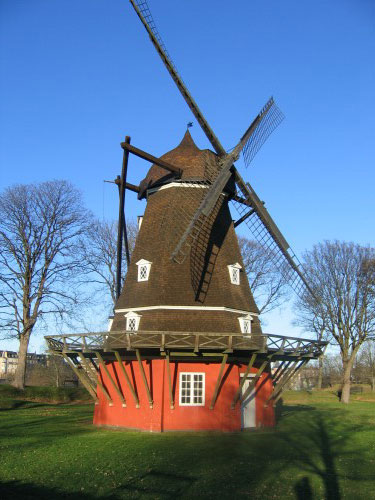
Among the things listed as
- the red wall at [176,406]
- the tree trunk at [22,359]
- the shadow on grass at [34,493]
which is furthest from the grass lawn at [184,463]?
the tree trunk at [22,359]

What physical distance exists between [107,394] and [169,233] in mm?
6705

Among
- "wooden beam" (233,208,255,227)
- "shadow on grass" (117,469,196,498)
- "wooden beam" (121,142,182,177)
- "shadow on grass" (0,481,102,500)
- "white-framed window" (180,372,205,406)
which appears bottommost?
"shadow on grass" (117,469,196,498)

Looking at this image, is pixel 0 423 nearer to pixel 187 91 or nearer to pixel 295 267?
pixel 295 267

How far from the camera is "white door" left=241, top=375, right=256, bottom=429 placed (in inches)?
691

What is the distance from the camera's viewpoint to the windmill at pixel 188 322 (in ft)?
53.6

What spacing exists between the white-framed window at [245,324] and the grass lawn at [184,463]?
12.1ft

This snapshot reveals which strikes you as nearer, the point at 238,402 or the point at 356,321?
the point at 238,402

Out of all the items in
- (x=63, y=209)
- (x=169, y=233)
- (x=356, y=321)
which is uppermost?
(x=63, y=209)

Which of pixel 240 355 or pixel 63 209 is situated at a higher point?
pixel 63 209

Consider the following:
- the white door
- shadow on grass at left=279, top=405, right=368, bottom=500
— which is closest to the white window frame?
the white door

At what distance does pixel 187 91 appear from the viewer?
1898cm

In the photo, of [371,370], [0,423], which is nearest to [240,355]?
[0,423]

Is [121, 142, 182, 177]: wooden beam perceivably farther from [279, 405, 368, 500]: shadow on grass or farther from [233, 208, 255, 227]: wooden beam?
[279, 405, 368, 500]: shadow on grass

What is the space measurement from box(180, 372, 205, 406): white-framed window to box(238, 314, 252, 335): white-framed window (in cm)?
229
